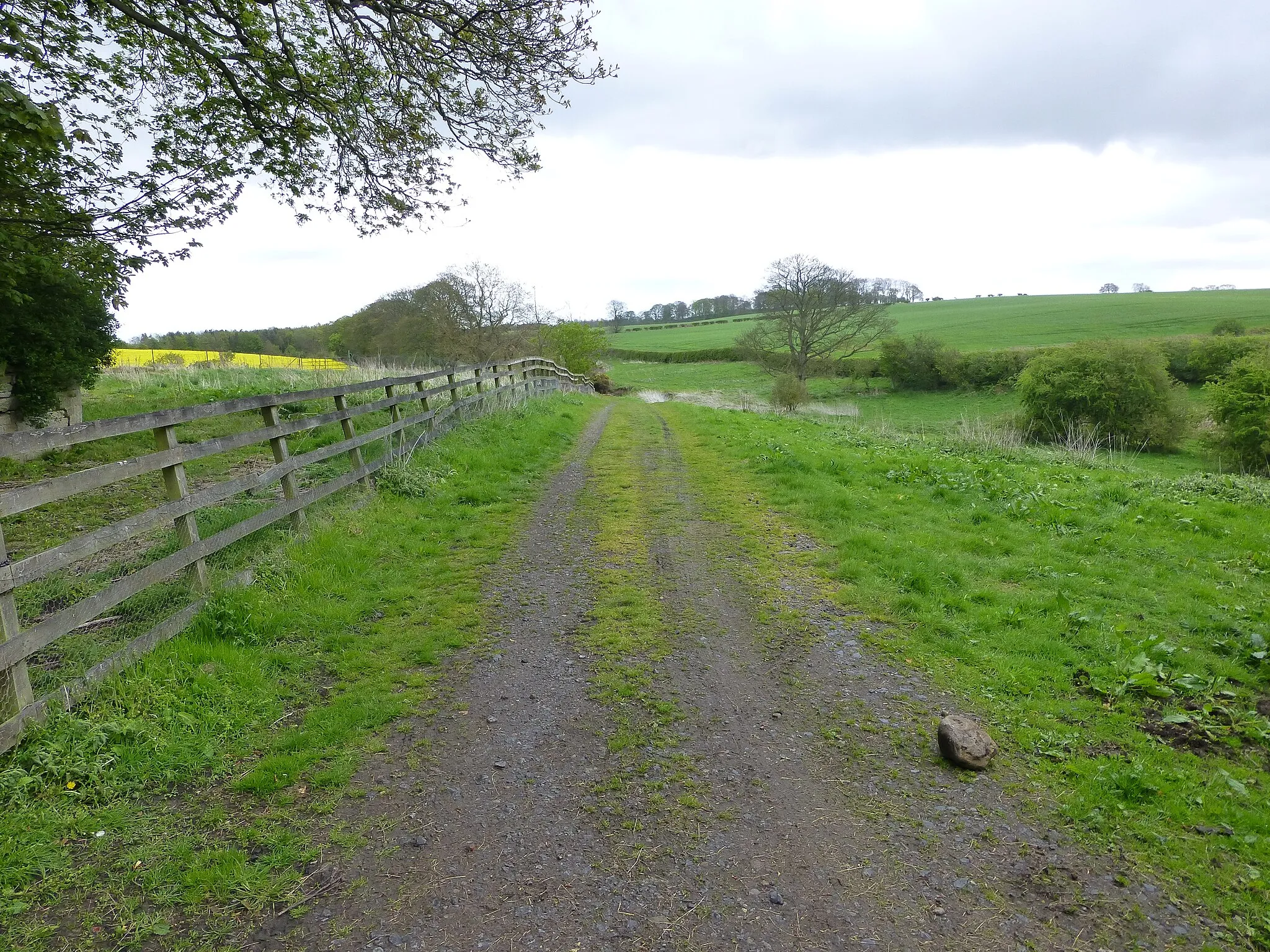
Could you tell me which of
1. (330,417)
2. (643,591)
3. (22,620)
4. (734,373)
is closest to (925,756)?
(643,591)

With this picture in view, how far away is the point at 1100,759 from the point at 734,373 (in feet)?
191

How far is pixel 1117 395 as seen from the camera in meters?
27.1

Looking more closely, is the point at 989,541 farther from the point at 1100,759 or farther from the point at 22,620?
the point at 22,620

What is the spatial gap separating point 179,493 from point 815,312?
41938mm

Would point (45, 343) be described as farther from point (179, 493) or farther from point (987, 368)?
point (987, 368)

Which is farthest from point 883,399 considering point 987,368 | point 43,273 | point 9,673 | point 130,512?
point 9,673

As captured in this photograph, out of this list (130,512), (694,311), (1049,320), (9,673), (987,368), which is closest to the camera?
(9,673)

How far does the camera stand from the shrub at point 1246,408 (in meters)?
22.0

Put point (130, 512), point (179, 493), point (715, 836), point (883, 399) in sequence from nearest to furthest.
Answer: point (715, 836), point (179, 493), point (130, 512), point (883, 399)

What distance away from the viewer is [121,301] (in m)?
6.93

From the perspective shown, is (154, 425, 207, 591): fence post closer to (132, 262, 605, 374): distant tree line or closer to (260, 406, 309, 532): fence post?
(260, 406, 309, 532): fence post

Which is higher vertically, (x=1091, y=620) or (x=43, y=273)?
(x=43, y=273)

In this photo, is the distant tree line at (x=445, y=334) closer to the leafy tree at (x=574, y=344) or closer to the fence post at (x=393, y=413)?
the leafy tree at (x=574, y=344)

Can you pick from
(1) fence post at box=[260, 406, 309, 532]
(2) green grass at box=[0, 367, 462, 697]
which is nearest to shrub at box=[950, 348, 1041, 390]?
(2) green grass at box=[0, 367, 462, 697]
